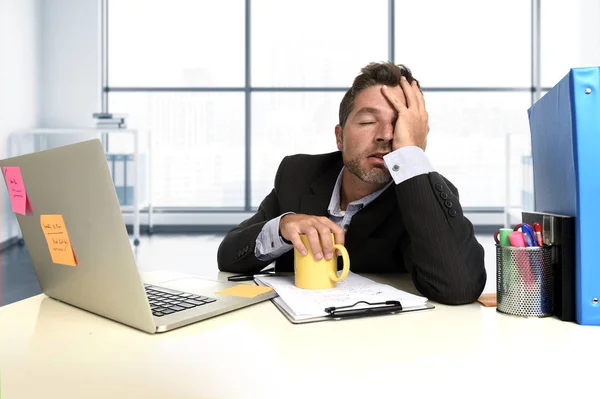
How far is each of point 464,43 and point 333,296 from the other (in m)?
4.66

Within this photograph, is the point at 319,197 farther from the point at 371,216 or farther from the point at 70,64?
the point at 70,64

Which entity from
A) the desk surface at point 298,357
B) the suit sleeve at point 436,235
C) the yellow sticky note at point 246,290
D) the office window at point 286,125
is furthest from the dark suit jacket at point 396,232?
the office window at point 286,125

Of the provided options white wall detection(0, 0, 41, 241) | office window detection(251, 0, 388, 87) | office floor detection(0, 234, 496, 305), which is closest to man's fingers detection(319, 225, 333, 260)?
office floor detection(0, 234, 496, 305)

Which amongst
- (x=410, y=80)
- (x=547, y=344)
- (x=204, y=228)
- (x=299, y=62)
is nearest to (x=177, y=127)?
(x=204, y=228)

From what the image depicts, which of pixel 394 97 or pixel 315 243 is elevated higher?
pixel 394 97

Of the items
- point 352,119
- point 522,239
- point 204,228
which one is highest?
point 352,119

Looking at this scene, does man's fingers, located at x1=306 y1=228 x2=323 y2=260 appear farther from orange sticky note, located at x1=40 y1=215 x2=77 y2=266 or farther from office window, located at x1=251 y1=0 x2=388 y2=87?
office window, located at x1=251 y1=0 x2=388 y2=87

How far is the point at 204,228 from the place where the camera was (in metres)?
5.09

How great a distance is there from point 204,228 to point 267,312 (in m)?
4.37

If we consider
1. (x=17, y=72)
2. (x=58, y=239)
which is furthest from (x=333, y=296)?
(x=17, y=72)

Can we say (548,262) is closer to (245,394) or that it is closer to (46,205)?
(245,394)

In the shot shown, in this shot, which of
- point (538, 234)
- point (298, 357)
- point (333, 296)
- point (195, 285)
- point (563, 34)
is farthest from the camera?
point (563, 34)

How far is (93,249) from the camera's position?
0.69 meters

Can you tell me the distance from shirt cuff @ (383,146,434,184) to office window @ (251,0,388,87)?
4.16m
